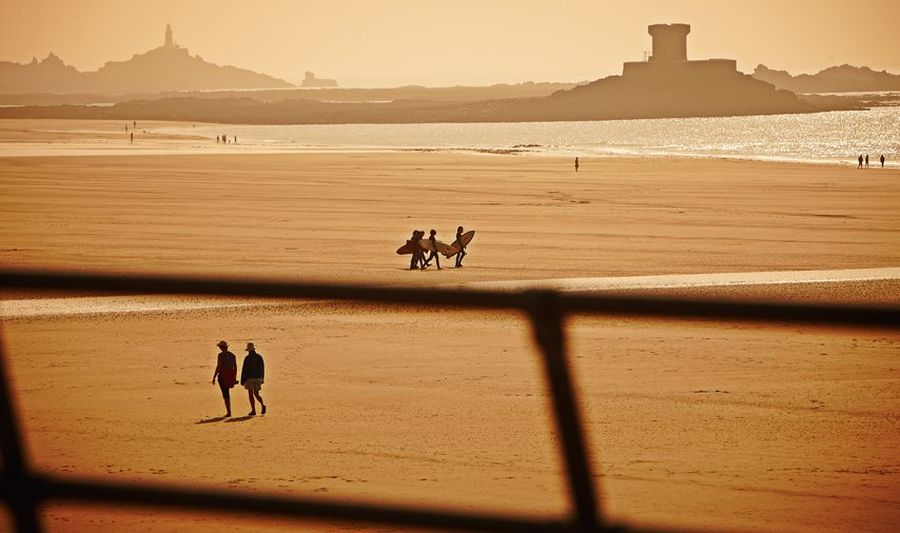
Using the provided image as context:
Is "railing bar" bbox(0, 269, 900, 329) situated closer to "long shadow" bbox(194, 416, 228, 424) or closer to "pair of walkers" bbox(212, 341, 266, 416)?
"long shadow" bbox(194, 416, 228, 424)

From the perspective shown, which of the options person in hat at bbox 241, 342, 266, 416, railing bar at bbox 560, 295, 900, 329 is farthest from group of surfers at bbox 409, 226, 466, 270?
railing bar at bbox 560, 295, 900, 329

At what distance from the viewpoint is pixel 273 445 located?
11.1m

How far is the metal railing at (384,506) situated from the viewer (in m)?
1.87

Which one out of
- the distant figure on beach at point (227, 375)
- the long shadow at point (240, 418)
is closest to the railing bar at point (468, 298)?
the long shadow at point (240, 418)

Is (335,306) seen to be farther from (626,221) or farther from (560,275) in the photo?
(626,221)

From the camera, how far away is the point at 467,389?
44.4 ft

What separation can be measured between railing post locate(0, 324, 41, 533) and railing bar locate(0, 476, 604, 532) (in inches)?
0.4

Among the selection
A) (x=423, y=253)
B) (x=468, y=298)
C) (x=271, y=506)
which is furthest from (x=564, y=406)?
(x=423, y=253)

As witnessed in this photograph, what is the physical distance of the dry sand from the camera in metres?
9.60

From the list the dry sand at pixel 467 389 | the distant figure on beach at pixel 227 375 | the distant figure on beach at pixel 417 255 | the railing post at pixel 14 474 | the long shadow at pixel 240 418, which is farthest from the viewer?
the distant figure on beach at pixel 417 255

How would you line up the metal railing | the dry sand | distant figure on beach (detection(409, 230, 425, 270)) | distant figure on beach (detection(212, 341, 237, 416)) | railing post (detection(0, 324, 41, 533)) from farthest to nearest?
1. distant figure on beach (detection(409, 230, 425, 270))
2. distant figure on beach (detection(212, 341, 237, 416))
3. the dry sand
4. railing post (detection(0, 324, 41, 533))
5. the metal railing

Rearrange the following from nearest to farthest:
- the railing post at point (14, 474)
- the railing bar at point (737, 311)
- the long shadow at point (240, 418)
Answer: the railing bar at point (737, 311) < the railing post at point (14, 474) < the long shadow at point (240, 418)

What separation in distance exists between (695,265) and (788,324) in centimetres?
2515

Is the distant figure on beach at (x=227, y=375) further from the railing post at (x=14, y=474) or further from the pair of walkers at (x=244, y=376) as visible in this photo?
the railing post at (x=14, y=474)
